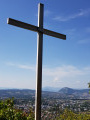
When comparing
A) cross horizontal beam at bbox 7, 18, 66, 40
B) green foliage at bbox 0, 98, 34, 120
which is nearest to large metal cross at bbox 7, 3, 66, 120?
cross horizontal beam at bbox 7, 18, 66, 40

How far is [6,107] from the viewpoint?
5.50 meters

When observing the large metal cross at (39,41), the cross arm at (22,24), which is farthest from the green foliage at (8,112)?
the cross arm at (22,24)

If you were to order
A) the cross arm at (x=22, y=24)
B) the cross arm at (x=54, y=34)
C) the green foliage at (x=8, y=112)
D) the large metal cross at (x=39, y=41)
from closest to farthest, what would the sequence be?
the cross arm at (x=22, y=24), the large metal cross at (x=39, y=41), the green foliage at (x=8, y=112), the cross arm at (x=54, y=34)

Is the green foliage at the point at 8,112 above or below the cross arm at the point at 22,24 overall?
below

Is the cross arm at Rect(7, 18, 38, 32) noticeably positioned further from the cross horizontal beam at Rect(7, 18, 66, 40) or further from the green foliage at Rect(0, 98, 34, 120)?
the green foliage at Rect(0, 98, 34, 120)

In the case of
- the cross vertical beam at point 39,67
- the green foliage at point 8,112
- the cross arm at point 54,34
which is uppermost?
the cross arm at point 54,34

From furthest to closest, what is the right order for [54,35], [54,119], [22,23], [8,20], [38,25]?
1. [54,119]
2. [54,35]
3. [38,25]
4. [22,23]
5. [8,20]

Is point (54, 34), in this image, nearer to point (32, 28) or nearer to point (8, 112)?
point (32, 28)

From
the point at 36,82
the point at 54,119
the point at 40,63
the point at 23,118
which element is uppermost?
the point at 40,63

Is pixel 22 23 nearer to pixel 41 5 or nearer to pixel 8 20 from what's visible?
pixel 8 20

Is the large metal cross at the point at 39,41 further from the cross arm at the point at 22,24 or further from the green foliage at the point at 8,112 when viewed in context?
the green foliage at the point at 8,112

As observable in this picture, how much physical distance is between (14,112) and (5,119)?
44 centimetres

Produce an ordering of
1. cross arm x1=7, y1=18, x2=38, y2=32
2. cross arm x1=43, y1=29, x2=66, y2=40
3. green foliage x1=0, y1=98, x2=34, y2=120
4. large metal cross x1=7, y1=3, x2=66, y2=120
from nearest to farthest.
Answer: cross arm x1=7, y1=18, x2=38, y2=32 < large metal cross x1=7, y1=3, x2=66, y2=120 < green foliage x1=0, y1=98, x2=34, y2=120 < cross arm x1=43, y1=29, x2=66, y2=40

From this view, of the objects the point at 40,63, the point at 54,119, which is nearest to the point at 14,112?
the point at 40,63
